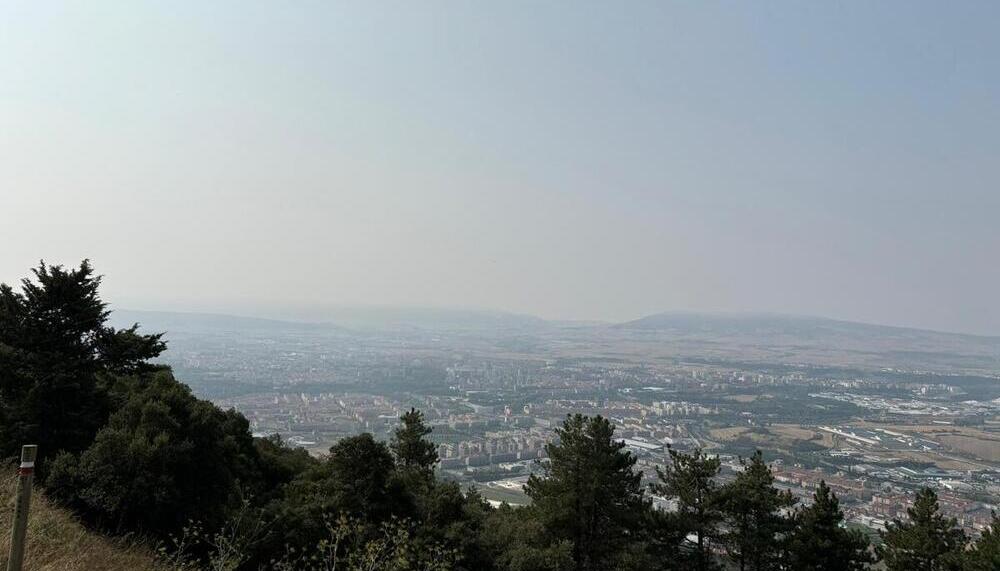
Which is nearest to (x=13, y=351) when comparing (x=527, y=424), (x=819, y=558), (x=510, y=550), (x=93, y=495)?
(x=93, y=495)

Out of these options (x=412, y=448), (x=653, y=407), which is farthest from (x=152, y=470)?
(x=653, y=407)

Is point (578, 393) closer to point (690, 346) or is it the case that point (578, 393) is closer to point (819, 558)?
point (819, 558)

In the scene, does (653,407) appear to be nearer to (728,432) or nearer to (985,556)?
(728,432)

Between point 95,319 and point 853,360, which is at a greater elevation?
point 95,319

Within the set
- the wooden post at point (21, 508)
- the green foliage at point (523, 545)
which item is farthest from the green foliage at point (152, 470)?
the wooden post at point (21, 508)

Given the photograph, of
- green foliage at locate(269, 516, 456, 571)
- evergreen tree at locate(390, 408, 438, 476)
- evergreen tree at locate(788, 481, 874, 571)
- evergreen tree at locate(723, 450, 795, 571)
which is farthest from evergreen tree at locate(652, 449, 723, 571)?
evergreen tree at locate(390, 408, 438, 476)

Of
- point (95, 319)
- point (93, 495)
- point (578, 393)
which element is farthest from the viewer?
point (578, 393)
